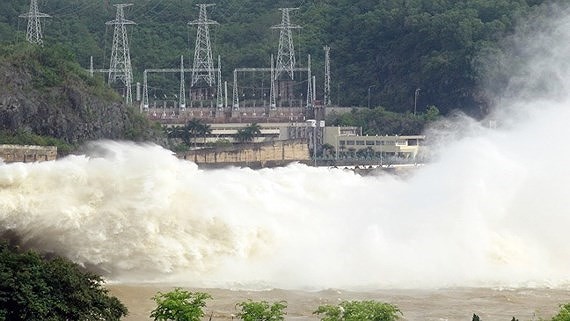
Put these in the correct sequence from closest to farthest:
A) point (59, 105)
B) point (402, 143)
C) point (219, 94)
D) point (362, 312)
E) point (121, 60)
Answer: point (362, 312) < point (59, 105) < point (402, 143) < point (219, 94) < point (121, 60)

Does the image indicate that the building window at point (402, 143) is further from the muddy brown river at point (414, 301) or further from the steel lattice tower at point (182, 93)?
the muddy brown river at point (414, 301)

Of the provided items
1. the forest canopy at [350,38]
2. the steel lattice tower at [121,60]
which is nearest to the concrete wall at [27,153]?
the forest canopy at [350,38]

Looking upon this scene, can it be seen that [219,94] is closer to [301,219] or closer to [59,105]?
[59,105]

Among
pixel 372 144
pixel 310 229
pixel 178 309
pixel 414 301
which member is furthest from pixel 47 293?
pixel 372 144

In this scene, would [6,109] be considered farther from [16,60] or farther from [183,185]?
[183,185]

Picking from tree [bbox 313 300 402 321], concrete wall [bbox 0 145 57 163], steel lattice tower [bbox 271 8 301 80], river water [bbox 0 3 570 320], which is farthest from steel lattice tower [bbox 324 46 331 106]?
tree [bbox 313 300 402 321]

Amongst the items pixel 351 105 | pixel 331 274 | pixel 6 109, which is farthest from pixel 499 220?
pixel 351 105

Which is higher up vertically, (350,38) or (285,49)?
(350,38)
